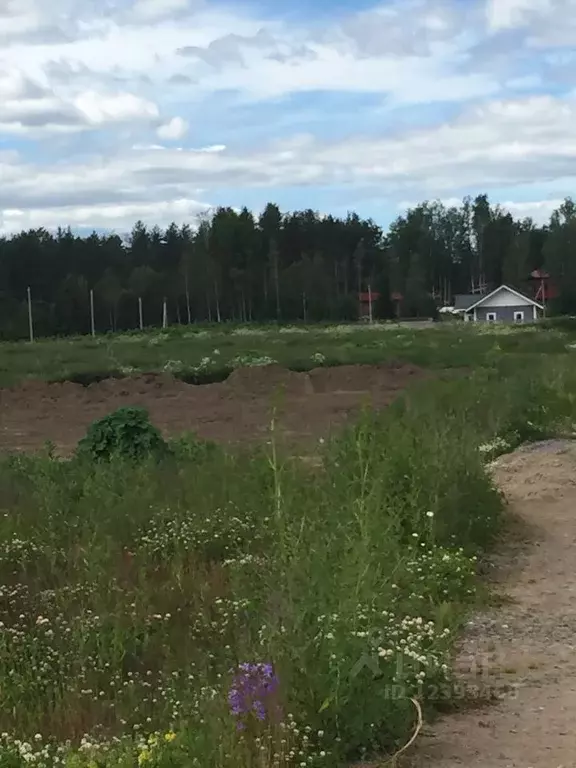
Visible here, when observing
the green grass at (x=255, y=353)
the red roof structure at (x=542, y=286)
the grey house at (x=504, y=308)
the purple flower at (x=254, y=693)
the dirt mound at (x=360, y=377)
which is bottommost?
the dirt mound at (x=360, y=377)

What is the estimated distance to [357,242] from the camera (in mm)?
89750

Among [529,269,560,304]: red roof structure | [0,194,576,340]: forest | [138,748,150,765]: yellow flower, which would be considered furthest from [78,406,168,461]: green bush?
[529,269,560,304]: red roof structure

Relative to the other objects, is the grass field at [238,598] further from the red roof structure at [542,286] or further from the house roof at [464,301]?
the red roof structure at [542,286]

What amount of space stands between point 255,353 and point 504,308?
141 feet

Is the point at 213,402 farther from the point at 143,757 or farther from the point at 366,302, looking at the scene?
the point at 366,302

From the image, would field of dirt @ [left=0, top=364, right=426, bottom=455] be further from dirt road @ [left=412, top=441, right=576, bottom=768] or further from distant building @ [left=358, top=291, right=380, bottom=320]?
distant building @ [left=358, top=291, right=380, bottom=320]

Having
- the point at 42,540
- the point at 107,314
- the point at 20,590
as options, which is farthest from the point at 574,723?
the point at 107,314

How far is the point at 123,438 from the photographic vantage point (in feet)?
36.6

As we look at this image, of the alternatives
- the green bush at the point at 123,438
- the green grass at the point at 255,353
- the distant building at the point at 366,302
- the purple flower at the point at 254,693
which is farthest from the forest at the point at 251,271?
the purple flower at the point at 254,693

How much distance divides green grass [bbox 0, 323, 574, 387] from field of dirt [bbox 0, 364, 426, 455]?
187cm

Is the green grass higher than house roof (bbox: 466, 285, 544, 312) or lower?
lower

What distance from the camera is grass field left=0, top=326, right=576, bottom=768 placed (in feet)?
12.3

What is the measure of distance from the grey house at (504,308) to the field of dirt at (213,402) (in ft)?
148

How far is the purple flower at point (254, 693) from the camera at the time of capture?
11.6 feet
